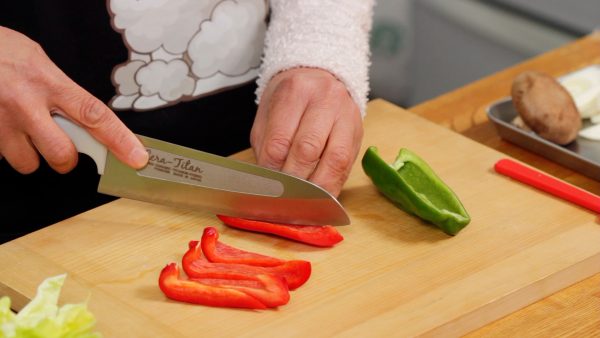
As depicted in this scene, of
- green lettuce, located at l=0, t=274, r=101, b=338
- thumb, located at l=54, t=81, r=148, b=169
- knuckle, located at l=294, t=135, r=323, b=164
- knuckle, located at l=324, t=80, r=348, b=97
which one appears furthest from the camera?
knuckle, located at l=324, t=80, r=348, b=97

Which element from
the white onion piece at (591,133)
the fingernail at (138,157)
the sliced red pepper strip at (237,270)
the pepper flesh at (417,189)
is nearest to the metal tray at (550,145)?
the white onion piece at (591,133)

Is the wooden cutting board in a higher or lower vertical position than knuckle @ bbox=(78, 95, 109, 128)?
lower

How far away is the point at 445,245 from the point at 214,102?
601 millimetres

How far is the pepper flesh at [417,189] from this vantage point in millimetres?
1571

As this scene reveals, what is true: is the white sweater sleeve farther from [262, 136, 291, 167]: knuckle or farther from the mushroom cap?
the mushroom cap

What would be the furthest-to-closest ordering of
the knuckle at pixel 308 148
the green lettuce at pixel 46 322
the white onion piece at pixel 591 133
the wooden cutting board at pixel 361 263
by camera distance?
the white onion piece at pixel 591 133 < the knuckle at pixel 308 148 < the wooden cutting board at pixel 361 263 < the green lettuce at pixel 46 322

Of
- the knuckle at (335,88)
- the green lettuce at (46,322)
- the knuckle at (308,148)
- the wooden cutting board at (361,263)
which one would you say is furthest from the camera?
the knuckle at (335,88)

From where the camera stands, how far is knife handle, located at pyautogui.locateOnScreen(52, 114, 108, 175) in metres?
1.52

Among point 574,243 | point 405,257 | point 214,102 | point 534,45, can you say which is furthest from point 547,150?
point 534,45

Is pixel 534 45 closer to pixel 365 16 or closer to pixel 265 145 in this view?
pixel 365 16

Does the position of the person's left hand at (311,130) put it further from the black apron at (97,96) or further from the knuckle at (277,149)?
the black apron at (97,96)

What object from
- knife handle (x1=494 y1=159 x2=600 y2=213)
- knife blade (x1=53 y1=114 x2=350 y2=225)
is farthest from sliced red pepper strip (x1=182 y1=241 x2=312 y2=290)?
knife handle (x1=494 y1=159 x2=600 y2=213)

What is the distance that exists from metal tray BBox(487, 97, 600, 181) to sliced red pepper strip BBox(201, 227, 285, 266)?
625 millimetres

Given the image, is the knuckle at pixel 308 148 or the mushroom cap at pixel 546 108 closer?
the knuckle at pixel 308 148
